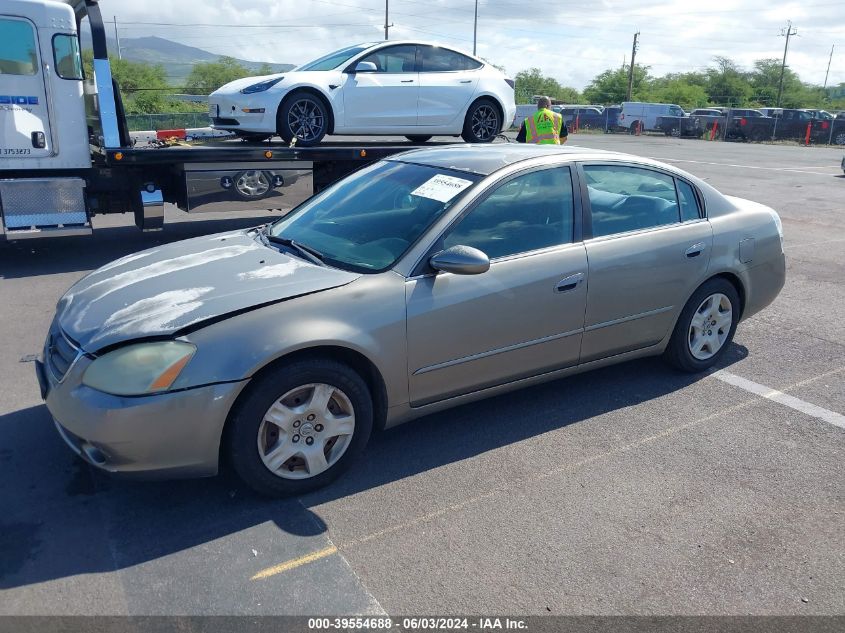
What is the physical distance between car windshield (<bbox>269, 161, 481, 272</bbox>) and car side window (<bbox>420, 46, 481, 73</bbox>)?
568 centimetres

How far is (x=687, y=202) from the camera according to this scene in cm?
489

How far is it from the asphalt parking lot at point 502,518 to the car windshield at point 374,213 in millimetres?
1075

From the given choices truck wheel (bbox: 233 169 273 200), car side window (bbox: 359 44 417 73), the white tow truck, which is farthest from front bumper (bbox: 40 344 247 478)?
car side window (bbox: 359 44 417 73)

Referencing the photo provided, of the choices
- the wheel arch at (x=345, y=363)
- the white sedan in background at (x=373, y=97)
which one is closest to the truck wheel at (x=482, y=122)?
the white sedan in background at (x=373, y=97)

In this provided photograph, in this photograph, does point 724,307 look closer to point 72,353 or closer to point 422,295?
point 422,295

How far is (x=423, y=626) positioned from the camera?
2670 mm

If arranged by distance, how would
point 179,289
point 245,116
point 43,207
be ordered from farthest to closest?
point 245,116 → point 43,207 → point 179,289

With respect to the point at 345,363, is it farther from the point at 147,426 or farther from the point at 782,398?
the point at 782,398

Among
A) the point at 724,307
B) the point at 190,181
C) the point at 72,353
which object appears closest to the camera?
the point at 72,353

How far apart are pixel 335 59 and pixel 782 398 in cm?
710

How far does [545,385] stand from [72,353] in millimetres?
2860

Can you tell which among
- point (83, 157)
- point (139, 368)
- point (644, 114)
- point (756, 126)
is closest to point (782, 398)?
point (139, 368)

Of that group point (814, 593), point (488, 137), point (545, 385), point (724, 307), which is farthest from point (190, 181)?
point (814, 593)

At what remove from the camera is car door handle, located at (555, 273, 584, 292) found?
409 centimetres
